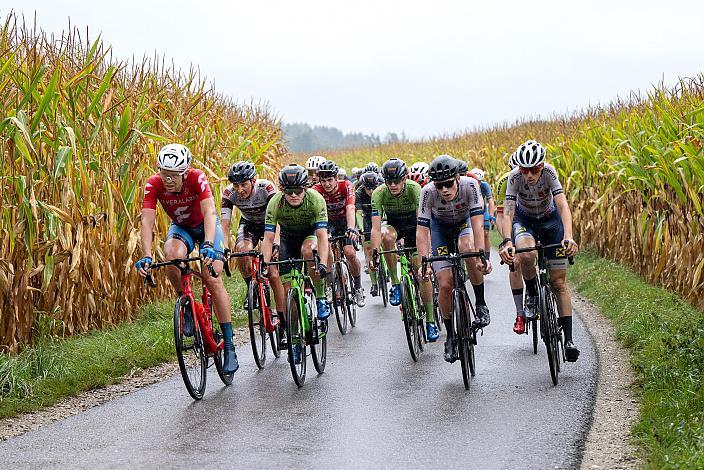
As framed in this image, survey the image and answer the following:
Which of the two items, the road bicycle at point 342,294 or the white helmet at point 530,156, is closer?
the white helmet at point 530,156

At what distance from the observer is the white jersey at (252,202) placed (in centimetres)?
1148

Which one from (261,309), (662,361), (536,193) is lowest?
(662,361)

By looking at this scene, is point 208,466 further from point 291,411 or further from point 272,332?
point 272,332

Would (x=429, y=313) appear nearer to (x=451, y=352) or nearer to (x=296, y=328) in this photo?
(x=451, y=352)

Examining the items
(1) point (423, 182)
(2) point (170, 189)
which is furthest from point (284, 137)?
(2) point (170, 189)

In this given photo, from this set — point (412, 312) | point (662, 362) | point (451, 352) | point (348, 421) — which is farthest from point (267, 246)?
point (662, 362)

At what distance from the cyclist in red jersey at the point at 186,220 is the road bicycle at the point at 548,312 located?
2652 millimetres

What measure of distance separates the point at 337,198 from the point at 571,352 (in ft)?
16.8

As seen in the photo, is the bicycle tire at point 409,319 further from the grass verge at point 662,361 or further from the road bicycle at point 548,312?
the grass verge at point 662,361

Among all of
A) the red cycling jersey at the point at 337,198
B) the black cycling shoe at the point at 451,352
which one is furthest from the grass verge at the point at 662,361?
the red cycling jersey at the point at 337,198

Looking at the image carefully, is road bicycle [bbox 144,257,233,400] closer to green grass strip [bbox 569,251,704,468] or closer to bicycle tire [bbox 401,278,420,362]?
bicycle tire [bbox 401,278,420,362]

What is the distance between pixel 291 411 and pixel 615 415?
2.56 m

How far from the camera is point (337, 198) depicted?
13766 millimetres

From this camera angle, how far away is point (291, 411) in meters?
8.24
